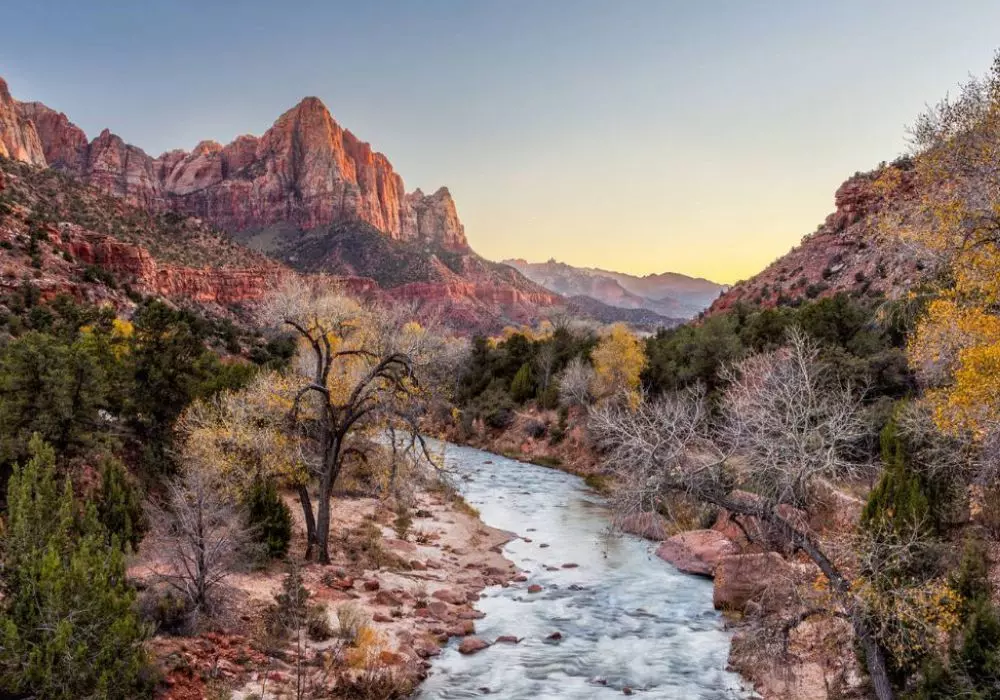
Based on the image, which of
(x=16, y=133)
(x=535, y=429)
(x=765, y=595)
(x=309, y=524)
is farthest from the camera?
(x=16, y=133)

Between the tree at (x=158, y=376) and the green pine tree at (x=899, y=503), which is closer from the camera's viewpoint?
the green pine tree at (x=899, y=503)

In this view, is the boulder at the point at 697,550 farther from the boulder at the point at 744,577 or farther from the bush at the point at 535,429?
the bush at the point at 535,429

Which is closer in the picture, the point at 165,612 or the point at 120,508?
the point at 165,612

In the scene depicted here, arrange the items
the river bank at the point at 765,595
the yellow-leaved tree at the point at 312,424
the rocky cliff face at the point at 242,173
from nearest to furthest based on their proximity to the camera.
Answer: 1. the river bank at the point at 765,595
2. the yellow-leaved tree at the point at 312,424
3. the rocky cliff face at the point at 242,173

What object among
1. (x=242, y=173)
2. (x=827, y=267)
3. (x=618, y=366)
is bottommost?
(x=618, y=366)

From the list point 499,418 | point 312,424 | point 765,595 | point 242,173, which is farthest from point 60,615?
point 242,173

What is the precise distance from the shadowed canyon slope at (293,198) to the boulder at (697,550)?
96.2m

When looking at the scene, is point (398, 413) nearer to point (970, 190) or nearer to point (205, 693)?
point (205, 693)

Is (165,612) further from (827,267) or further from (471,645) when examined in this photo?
(827,267)

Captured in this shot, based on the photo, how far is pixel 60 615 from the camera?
740cm

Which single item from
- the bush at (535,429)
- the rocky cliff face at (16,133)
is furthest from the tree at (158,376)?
the rocky cliff face at (16,133)

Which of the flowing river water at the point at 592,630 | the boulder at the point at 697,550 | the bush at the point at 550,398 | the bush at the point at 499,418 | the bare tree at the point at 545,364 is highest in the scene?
the bare tree at the point at 545,364

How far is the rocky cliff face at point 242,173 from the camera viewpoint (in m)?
164

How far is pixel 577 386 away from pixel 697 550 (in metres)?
23.6
